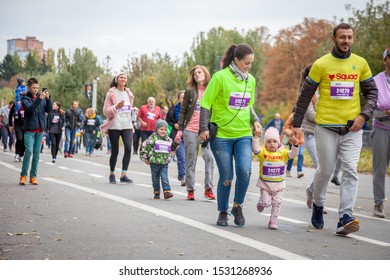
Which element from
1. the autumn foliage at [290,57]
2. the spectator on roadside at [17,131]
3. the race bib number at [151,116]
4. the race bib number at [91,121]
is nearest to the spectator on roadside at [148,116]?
Result: the race bib number at [151,116]

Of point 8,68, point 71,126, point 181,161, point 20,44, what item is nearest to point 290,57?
point 71,126

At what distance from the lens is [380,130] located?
410 inches

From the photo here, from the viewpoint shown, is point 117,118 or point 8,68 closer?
point 8,68

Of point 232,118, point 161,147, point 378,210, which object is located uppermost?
point 232,118

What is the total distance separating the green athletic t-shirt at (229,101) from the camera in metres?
8.73

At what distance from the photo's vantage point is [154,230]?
830 cm

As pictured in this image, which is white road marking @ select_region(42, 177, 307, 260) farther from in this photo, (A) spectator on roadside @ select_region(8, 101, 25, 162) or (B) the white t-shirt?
(A) spectator on roadside @ select_region(8, 101, 25, 162)

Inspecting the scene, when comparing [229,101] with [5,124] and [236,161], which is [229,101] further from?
[5,124]

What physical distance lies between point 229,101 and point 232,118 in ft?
0.61

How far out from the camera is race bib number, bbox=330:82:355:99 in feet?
27.2

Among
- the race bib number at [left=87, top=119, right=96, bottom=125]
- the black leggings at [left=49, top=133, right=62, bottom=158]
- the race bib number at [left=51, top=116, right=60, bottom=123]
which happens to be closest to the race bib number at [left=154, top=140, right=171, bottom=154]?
the black leggings at [left=49, top=133, right=62, bottom=158]

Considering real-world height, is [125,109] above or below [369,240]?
above

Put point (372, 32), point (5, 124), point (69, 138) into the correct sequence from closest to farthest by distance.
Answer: point (69, 138)
point (5, 124)
point (372, 32)
